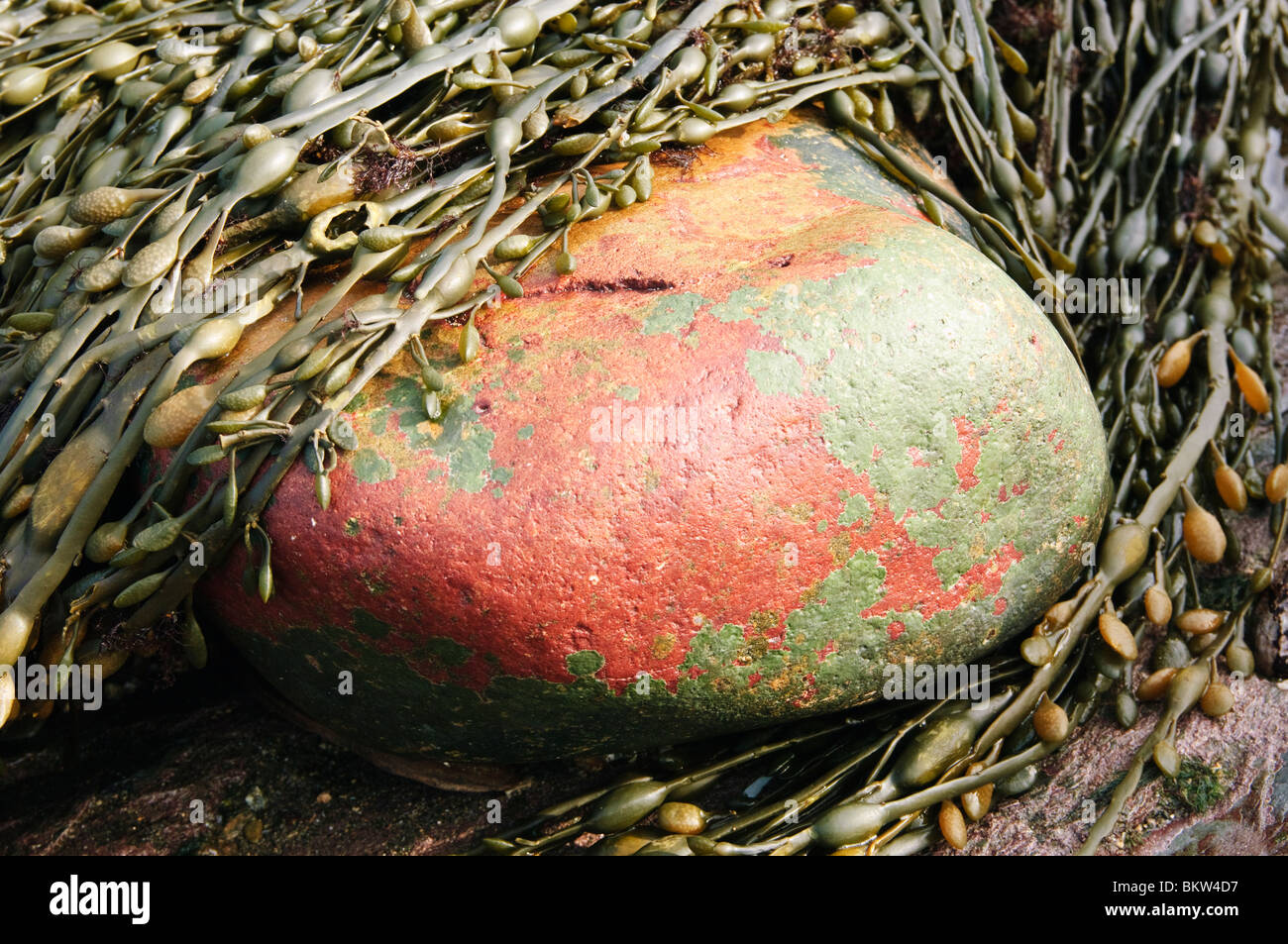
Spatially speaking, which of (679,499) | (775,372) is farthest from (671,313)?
(679,499)

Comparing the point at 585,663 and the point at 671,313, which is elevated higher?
the point at 671,313

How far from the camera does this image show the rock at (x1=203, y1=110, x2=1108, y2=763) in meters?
1.51

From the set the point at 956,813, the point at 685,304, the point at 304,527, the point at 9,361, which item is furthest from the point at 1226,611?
the point at 9,361

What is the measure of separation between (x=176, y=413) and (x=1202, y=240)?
2.08m

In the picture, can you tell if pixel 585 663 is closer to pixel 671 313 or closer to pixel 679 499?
pixel 679 499

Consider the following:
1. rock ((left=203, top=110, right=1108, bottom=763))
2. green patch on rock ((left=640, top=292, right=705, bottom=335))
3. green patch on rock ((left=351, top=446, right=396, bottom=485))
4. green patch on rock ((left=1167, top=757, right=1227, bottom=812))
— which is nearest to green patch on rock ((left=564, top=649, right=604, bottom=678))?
rock ((left=203, top=110, right=1108, bottom=763))

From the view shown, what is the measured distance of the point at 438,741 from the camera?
173 centimetres

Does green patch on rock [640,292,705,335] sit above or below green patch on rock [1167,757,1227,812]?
above

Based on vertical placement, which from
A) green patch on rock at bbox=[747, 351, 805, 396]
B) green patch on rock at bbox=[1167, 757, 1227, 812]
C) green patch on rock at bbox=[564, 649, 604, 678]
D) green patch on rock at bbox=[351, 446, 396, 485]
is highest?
green patch on rock at bbox=[351, 446, 396, 485]

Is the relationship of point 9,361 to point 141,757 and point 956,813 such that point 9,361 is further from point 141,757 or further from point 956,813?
point 956,813

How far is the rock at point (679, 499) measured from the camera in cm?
151

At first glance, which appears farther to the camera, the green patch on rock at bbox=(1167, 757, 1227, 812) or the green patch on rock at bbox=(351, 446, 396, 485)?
the green patch on rock at bbox=(1167, 757, 1227, 812)

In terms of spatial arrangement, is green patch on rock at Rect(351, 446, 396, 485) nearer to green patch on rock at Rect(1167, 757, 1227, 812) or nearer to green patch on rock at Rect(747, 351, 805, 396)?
green patch on rock at Rect(747, 351, 805, 396)

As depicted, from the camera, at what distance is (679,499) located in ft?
4.96
